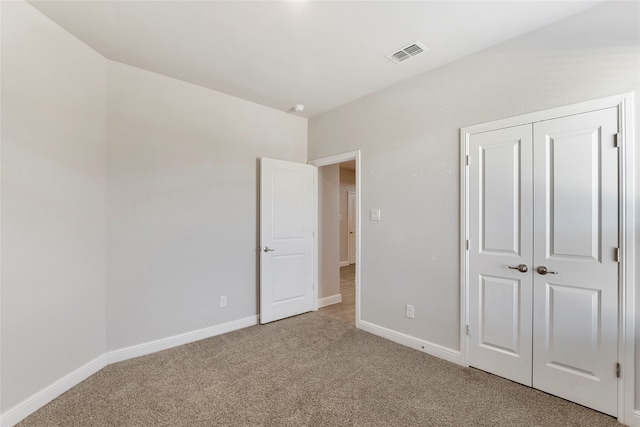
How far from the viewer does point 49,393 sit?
2072 mm

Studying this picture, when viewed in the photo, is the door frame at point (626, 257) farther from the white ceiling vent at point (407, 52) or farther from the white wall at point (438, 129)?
the white ceiling vent at point (407, 52)

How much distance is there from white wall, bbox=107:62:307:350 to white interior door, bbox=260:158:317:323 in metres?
0.16

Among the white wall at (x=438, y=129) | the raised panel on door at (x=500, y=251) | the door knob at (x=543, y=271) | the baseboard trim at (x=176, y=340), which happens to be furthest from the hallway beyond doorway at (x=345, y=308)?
the door knob at (x=543, y=271)

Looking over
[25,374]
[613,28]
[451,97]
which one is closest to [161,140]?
[25,374]

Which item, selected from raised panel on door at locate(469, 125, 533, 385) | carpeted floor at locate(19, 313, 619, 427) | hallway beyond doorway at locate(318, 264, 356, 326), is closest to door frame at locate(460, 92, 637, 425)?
carpeted floor at locate(19, 313, 619, 427)

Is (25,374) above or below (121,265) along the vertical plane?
below

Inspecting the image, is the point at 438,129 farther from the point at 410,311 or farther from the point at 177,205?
the point at 177,205

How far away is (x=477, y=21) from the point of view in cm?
212

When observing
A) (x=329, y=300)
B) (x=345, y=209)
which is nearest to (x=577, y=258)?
(x=329, y=300)

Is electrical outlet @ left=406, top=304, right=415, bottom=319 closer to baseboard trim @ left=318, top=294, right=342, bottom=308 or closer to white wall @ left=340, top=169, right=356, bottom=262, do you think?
baseboard trim @ left=318, top=294, right=342, bottom=308

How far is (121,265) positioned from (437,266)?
3.00 metres

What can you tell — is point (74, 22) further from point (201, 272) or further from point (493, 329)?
point (493, 329)

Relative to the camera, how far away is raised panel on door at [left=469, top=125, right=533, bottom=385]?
2252mm

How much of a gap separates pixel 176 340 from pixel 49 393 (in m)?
1.02
